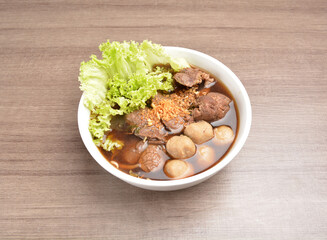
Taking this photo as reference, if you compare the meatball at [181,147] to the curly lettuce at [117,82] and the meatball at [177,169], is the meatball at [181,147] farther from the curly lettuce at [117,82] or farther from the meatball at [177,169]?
the curly lettuce at [117,82]

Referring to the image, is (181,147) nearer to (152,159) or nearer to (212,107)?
(152,159)

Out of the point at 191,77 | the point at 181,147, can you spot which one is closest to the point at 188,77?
the point at 191,77

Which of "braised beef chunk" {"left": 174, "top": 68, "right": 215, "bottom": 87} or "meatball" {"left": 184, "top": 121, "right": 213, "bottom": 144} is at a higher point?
"braised beef chunk" {"left": 174, "top": 68, "right": 215, "bottom": 87}

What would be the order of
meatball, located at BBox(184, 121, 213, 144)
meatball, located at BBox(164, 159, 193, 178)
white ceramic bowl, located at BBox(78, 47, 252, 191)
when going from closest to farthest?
white ceramic bowl, located at BBox(78, 47, 252, 191), meatball, located at BBox(164, 159, 193, 178), meatball, located at BBox(184, 121, 213, 144)

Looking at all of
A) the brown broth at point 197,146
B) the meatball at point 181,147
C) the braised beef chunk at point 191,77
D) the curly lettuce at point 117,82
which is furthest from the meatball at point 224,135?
the curly lettuce at point 117,82

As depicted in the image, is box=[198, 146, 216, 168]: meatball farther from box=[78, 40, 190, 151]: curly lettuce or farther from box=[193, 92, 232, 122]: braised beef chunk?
box=[78, 40, 190, 151]: curly lettuce

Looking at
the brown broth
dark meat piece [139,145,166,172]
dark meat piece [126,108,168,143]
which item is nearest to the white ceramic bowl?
the brown broth

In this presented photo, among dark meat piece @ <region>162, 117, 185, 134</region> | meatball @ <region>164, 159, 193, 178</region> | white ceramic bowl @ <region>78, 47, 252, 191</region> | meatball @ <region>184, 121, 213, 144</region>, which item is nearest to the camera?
white ceramic bowl @ <region>78, 47, 252, 191</region>
